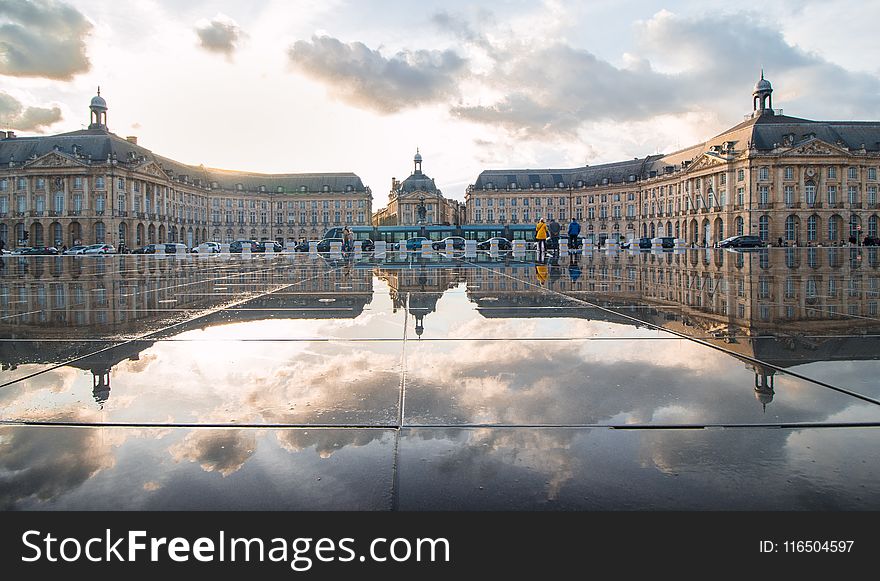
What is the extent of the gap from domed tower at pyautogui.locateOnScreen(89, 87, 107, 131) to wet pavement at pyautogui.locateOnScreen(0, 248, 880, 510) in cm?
9497

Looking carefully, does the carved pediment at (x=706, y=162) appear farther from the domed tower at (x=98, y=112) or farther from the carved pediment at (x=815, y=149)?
the domed tower at (x=98, y=112)

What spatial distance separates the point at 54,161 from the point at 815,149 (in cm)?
10029

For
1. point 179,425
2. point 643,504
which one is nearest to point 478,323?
point 179,425

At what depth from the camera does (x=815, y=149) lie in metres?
71.9

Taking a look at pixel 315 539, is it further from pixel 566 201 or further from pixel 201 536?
pixel 566 201

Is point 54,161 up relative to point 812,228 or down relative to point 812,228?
up

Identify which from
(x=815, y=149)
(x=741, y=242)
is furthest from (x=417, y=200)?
(x=741, y=242)

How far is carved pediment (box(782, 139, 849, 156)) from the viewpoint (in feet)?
234

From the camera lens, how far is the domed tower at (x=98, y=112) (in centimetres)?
8469

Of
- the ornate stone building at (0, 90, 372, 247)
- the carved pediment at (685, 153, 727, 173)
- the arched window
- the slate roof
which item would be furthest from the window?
the slate roof

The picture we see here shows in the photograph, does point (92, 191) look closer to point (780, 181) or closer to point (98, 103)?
point (98, 103)

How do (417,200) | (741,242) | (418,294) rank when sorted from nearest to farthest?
(418,294)
(741,242)
(417,200)

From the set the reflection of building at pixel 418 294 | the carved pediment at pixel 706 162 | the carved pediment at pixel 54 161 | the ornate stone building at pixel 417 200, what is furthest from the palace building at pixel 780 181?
the carved pediment at pixel 54 161

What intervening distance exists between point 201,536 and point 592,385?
7.65ft
